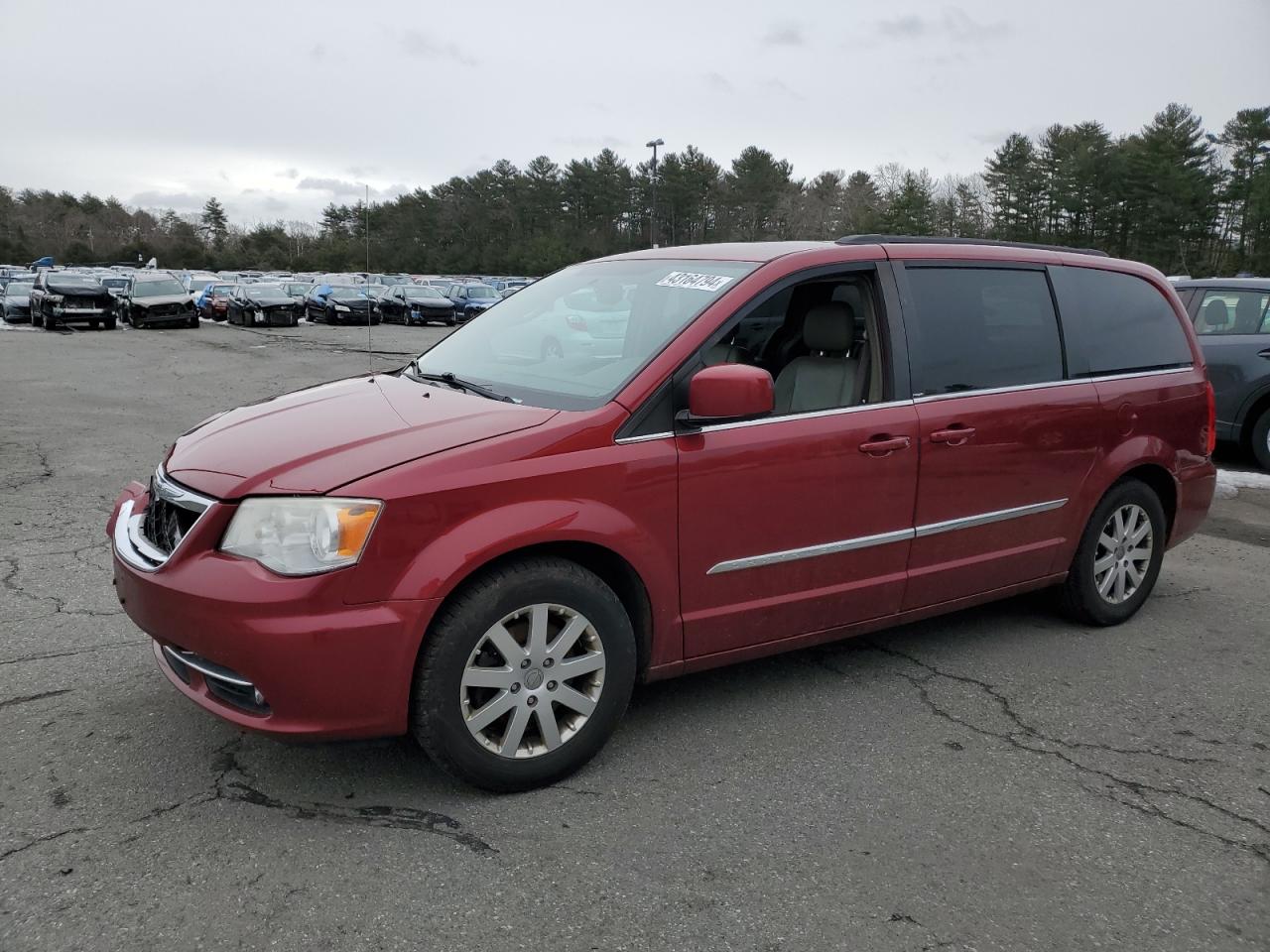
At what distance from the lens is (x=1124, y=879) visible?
285 centimetres

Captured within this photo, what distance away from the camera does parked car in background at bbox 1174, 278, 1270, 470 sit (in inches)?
371

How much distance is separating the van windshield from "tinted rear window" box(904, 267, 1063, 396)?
0.80 meters

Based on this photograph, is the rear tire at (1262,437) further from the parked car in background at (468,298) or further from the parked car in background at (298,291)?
the parked car in background at (298,291)

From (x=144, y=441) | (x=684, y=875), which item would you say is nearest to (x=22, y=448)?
(x=144, y=441)

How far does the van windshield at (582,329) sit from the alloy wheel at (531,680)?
742 millimetres

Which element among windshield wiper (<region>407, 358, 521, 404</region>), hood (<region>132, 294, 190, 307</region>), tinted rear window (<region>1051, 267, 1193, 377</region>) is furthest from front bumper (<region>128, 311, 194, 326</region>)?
tinted rear window (<region>1051, 267, 1193, 377</region>)

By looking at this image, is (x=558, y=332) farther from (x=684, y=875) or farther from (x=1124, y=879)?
(x=1124, y=879)

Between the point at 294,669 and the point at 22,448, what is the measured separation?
7.78 m

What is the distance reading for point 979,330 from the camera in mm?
4352

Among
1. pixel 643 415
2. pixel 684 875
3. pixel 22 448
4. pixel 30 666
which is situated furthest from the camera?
pixel 22 448

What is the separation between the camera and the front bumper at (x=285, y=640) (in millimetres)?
2859

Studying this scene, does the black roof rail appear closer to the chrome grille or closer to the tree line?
the chrome grille

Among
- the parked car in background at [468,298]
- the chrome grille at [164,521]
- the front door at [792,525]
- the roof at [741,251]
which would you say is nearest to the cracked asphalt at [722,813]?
the front door at [792,525]

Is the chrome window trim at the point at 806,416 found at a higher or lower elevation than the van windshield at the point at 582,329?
lower
